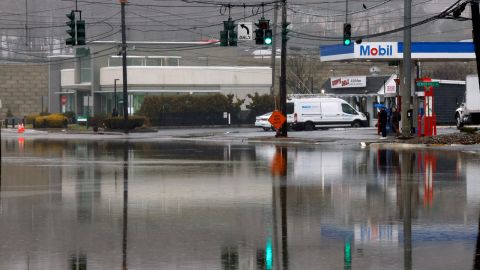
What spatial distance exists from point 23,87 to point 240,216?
90066mm

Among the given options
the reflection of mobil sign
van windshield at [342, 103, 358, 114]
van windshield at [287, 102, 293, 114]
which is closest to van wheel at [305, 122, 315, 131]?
van windshield at [287, 102, 293, 114]

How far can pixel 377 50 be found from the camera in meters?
54.7

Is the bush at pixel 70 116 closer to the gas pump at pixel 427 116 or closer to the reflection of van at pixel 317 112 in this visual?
the reflection of van at pixel 317 112

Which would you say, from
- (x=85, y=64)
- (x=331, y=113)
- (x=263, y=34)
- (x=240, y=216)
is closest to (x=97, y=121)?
(x=85, y=64)

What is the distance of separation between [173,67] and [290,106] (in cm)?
2429

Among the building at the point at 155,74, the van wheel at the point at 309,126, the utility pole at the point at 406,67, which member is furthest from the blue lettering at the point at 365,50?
the building at the point at 155,74

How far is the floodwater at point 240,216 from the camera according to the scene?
1165cm

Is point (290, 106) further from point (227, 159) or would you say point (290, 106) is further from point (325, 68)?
point (325, 68)

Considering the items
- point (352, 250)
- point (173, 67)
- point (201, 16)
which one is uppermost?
point (201, 16)

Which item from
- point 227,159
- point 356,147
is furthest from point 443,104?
point 227,159

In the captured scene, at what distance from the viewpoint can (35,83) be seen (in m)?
103

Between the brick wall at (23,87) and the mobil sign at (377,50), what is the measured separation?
53.4 meters

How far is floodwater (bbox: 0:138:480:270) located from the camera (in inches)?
459

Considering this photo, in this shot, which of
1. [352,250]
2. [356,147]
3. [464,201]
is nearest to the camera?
[352,250]
